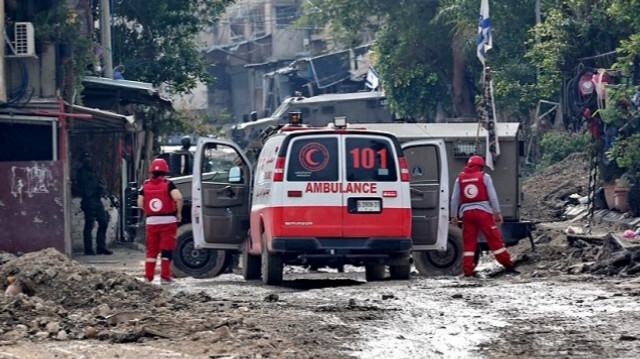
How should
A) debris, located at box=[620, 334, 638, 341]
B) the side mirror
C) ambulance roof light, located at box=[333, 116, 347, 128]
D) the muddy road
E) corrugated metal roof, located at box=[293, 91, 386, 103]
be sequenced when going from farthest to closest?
corrugated metal roof, located at box=[293, 91, 386, 103], the side mirror, ambulance roof light, located at box=[333, 116, 347, 128], debris, located at box=[620, 334, 638, 341], the muddy road

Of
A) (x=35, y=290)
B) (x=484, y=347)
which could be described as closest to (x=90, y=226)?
(x=35, y=290)

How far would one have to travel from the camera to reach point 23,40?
72.3ft

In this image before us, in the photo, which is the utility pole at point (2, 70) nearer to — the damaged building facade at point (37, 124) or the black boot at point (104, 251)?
the damaged building facade at point (37, 124)

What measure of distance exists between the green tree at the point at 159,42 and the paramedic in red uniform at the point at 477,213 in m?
16.3

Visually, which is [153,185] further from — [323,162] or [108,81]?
[108,81]

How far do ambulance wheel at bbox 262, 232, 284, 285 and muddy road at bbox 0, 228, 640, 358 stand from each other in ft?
1.78

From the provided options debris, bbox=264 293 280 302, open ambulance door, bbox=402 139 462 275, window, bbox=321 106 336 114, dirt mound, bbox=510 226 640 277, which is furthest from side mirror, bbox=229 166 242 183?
window, bbox=321 106 336 114

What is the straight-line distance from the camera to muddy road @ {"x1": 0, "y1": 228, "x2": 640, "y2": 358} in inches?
387

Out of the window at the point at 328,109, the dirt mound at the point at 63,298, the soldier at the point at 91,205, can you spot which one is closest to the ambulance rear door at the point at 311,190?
the dirt mound at the point at 63,298

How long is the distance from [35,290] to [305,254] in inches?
140

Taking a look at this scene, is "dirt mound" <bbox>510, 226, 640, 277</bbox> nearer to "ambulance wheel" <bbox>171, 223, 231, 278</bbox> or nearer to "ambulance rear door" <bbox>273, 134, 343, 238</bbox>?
"ambulance rear door" <bbox>273, 134, 343, 238</bbox>

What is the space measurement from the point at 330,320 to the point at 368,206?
4353mm

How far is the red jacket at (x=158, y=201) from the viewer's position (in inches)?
684

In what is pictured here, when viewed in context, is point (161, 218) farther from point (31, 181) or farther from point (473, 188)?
point (31, 181)
